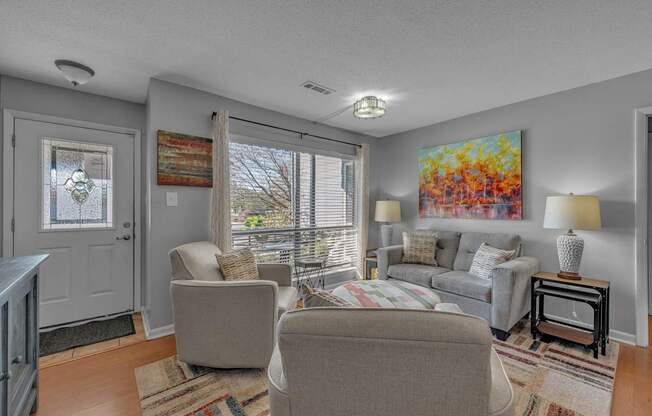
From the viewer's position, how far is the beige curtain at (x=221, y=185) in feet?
9.79

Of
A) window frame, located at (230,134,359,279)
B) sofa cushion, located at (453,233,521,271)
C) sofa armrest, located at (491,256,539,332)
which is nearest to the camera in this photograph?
sofa armrest, located at (491,256,539,332)

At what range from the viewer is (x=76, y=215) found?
9.71 ft

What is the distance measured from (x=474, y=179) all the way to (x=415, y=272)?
1.35 m

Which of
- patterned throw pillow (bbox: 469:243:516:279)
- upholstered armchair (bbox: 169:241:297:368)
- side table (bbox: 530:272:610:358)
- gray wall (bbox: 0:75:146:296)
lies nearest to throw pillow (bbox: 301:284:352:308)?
upholstered armchair (bbox: 169:241:297:368)

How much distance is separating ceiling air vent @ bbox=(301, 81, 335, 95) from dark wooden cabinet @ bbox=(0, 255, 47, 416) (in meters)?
2.31

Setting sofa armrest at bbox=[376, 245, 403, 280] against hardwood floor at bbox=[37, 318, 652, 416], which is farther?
sofa armrest at bbox=[376, 245, 403, 280]

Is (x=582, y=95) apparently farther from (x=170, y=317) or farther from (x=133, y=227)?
(x=133, y=227)

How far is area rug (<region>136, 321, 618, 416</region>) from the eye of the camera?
1.74 m

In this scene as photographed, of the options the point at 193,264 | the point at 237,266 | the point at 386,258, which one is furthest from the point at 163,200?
the point at 386,258

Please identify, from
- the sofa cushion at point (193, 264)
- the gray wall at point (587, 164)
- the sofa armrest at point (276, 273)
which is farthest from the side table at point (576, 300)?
the sofa cushion at point (193, 264)

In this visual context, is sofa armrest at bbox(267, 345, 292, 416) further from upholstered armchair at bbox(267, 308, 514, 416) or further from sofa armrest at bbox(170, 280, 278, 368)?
sofa armrest at bbox(170, 280, 278, 368)

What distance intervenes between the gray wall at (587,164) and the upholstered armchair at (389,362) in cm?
267

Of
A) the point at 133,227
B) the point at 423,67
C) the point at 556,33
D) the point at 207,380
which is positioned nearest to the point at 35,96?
the point at 133,227

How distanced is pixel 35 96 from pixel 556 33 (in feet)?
13.9
